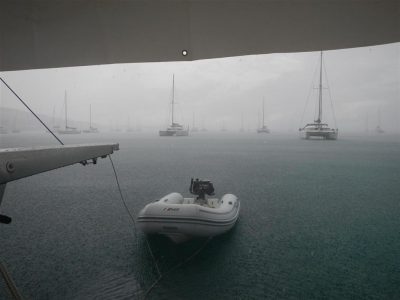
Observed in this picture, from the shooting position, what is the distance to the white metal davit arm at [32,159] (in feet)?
4.58

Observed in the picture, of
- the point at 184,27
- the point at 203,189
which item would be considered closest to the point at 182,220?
the point at 203,189

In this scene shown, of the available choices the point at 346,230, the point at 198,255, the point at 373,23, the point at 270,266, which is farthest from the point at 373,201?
the point at 373,23

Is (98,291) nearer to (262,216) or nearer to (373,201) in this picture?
(262,216)

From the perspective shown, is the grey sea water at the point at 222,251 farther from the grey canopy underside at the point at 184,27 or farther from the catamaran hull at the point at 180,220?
the grey canopy underside at the point at 184,27

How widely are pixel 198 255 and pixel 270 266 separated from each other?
81.9 inches

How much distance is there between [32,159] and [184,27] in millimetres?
2805

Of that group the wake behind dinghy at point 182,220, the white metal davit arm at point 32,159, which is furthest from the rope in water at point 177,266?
the white metal davit arm at point 32,159

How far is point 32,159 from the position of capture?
1633 mm

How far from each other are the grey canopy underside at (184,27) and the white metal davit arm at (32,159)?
6.94ft

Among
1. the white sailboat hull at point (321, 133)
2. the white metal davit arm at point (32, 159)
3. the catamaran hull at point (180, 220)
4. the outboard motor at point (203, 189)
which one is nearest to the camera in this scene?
the white metal davit arm at point (32, 159)

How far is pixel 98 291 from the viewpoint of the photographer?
5.71 m

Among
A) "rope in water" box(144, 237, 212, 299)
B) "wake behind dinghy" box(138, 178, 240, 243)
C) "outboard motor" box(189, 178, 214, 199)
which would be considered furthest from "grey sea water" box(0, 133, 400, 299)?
"outboard motor" box(189, 178, 214, 199)

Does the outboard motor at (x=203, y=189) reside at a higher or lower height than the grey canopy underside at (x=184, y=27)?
lower

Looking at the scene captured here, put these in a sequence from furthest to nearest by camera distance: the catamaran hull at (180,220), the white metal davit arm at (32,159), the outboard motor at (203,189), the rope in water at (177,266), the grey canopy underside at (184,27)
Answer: the outboard motor at (203,189) < the catamaran hull at (180,220) < the rope in water at (177,266) < the grey canopy underside at (184,27) < the white metal davit arm at (32,159)
